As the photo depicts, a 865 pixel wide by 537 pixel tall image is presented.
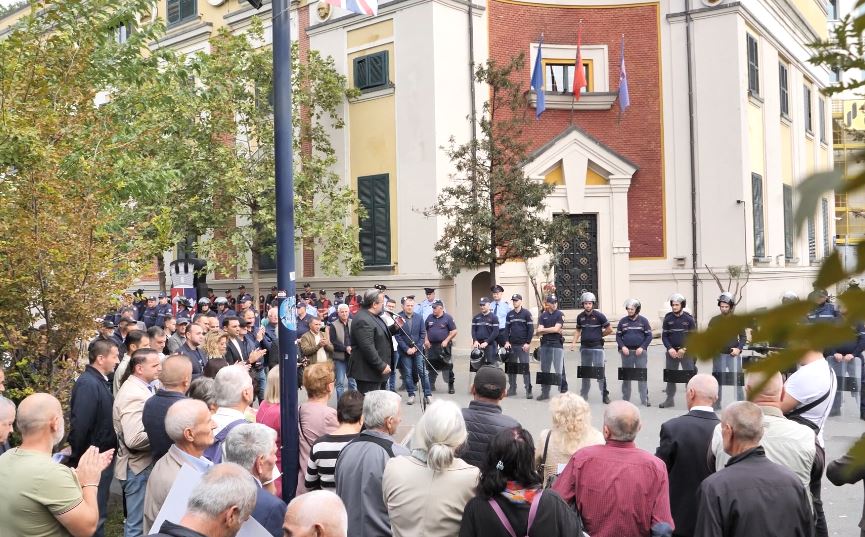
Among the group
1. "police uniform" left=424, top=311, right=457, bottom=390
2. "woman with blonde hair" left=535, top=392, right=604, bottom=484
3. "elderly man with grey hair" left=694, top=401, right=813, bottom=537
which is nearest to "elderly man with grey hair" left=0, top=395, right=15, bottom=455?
"woman with blonde hair" left=535, top=392, right=604, bottom=484

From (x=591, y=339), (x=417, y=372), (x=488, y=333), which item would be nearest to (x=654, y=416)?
(x=591, y=339)

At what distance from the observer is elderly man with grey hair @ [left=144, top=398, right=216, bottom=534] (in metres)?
4.57

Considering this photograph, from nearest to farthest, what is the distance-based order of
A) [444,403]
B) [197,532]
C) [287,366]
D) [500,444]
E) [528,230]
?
1. [197,532]
2. [500,444]
3. [444,403]
4. [287,366]
5. [528,230]

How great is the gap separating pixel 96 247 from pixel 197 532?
197 inches

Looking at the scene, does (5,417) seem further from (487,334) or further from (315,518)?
(487,334)

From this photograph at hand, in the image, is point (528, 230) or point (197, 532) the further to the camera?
point (528, 230)

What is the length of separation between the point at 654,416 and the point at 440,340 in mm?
4609

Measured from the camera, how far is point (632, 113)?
2459 cm

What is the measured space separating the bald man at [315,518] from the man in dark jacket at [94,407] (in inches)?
139

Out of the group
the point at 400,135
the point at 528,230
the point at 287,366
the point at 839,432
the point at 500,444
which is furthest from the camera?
the point at 400,135

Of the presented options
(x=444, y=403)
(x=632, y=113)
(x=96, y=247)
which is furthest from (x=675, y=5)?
(x=444, y=403)

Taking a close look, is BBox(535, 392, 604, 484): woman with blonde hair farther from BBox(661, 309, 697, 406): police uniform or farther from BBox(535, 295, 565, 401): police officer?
BBox(535, 295, 565, 401): police officer

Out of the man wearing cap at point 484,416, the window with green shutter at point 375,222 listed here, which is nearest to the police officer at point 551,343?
the window with green shutter at point 375,222

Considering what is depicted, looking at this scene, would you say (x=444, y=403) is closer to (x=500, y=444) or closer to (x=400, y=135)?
(x=500, y=444)
